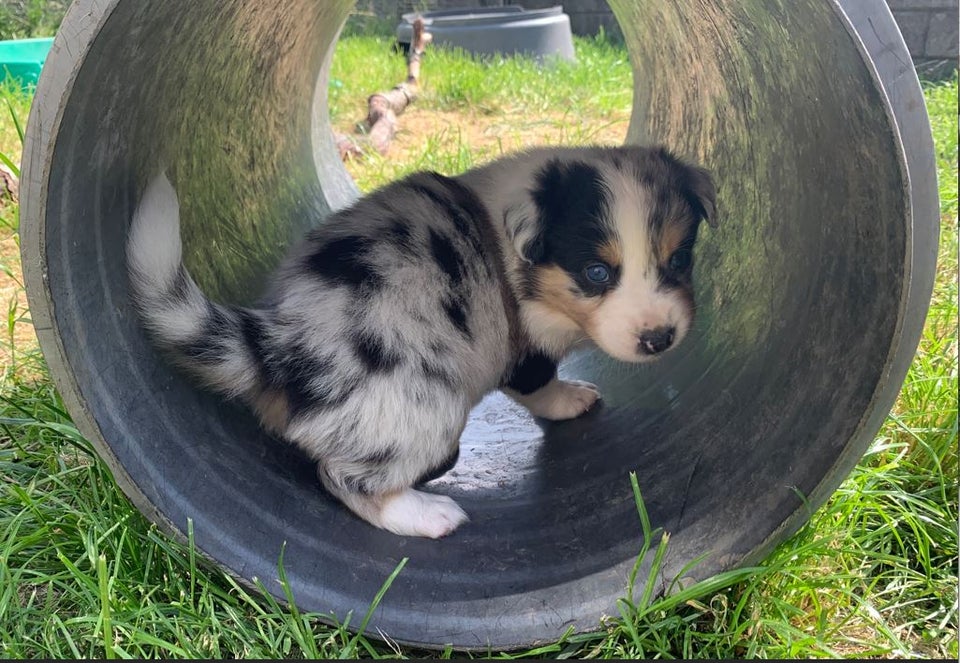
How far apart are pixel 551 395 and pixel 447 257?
992mm

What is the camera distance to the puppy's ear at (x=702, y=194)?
10.7ft

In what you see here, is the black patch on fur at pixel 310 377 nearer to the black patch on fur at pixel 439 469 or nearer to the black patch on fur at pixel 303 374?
the black patch on fur at pixel 303 374

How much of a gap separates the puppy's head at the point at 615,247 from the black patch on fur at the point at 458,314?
275 mm

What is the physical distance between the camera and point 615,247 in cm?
301

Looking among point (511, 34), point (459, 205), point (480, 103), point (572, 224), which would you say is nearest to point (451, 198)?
point (459, 205)

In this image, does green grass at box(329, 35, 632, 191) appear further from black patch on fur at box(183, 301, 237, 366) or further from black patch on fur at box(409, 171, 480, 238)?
black patch on fur at box(183, 301, 237, 366)

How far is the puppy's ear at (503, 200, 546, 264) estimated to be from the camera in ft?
10.0

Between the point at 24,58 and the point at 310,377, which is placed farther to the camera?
the point at 24,58

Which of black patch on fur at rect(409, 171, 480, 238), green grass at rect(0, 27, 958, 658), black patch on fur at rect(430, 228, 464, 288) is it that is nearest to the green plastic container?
green grass at rect(0, 27, 958, 658)

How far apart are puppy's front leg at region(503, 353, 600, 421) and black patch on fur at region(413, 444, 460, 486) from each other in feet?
1.29

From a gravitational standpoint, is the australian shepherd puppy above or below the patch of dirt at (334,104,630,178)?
above

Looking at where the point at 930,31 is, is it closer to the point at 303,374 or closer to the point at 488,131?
the point at 488,131

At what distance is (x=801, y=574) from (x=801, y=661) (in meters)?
0.42

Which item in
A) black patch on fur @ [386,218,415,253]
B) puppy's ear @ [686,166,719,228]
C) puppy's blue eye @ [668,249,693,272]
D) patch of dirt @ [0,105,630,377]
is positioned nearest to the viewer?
black patch on fur @ [386,218,415,253]
